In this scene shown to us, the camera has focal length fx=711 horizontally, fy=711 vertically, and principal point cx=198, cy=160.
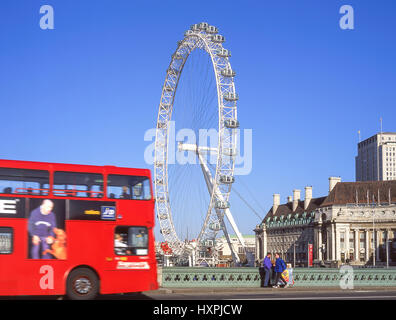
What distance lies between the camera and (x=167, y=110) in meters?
85.6

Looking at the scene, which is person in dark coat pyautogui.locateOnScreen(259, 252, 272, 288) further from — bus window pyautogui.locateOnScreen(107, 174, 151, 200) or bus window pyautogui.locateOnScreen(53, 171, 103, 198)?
bus window pyautogui.locateOnScreen(53, 171, 103, 198)

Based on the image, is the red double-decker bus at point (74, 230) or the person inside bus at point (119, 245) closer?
the red double-decker bus at point (74, 230)

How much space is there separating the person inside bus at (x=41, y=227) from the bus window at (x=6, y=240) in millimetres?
711

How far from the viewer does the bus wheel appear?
26219 mm

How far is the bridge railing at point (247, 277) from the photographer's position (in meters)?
35.3

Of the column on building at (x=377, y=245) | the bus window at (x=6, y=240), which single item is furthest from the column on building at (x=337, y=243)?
the bus window at (x=6, y=240)

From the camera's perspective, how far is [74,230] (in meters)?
26.2

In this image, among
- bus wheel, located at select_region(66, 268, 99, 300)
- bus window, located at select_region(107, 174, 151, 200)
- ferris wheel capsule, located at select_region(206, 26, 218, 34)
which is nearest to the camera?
bus wheel, located at select_region(66, 268, 99, 300)

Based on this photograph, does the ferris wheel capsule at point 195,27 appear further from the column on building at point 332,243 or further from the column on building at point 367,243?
the column on building at point 367,243

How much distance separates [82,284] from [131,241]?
2463 mm

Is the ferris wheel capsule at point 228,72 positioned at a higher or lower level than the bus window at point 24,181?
higher

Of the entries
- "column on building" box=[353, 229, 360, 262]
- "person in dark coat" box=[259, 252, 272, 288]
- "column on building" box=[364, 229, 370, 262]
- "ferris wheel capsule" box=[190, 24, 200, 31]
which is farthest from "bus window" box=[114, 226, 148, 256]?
"column on building" box=[364, 229, 370, 262]

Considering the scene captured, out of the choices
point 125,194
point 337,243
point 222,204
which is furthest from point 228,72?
point 337,243
